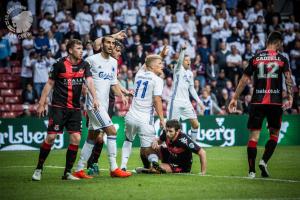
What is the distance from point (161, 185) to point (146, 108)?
7.78 feet

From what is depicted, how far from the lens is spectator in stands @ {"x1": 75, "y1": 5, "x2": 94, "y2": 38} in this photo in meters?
29.5

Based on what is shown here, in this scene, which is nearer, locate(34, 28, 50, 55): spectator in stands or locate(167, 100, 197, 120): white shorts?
locate(167, 100, 197, 120): white shorts

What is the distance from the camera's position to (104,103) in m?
14.4

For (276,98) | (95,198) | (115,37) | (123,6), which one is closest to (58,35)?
(123,6)

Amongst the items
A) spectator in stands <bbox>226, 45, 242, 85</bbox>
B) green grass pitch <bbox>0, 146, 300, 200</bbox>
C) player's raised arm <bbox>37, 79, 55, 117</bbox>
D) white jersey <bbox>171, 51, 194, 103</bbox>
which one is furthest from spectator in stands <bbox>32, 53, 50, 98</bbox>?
player's raised arm <bbox>37, 79, 55, 117</bbox>

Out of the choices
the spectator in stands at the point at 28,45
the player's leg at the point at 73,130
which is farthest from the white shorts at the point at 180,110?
the spectator in stands at the point at 28,45

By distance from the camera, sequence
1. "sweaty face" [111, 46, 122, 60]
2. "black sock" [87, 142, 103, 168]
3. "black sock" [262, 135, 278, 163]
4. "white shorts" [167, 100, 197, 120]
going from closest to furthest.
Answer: "black sock" [262, 135, 278, 163] → "black sock" [87, 142, 103, 168] → "sweaty face" [111, 46, 122, 60] → "white shorts" [167, 100, 197, 120]

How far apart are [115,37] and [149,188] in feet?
13.0

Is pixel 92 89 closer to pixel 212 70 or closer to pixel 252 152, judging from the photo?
pixel 252 152

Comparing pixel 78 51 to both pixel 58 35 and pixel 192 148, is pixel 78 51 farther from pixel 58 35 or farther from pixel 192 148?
pixel 58 35

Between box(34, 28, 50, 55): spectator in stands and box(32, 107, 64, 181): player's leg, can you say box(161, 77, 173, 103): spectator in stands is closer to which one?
box(34, 28, 50, 55): spectator in stands

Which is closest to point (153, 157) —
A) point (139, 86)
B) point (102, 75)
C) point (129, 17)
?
point (139, 86)

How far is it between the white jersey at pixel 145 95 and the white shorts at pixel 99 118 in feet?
2.65

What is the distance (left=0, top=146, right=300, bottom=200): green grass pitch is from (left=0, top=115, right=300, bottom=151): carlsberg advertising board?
6.58 metres
